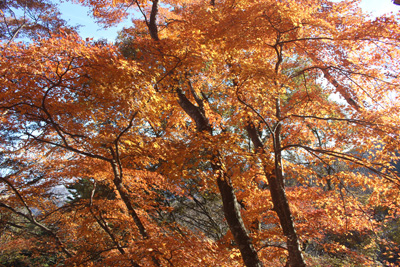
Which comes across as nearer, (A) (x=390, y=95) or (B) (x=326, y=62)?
(A) (x=390, y=95)

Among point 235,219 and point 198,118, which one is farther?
point 198,118

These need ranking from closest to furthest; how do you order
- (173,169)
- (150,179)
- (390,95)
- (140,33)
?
(173,169)
(390,95)
(150,179)
(140,33)

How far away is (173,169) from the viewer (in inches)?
178

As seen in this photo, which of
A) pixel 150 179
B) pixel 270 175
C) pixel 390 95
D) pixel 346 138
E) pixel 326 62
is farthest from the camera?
pixel 150 179

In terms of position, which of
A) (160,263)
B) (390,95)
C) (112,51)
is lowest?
(160,263)

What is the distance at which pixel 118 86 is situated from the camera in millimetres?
4598

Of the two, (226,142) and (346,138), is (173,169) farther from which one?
(346,138)

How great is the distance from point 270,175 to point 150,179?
4244 millimetres

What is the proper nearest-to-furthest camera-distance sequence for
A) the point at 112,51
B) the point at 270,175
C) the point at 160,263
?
1. the point at 160,263
2. the point at 112,51
3. the point at 270,175

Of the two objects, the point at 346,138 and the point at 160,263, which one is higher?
the point at 346,138

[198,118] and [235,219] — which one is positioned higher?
[198,118]

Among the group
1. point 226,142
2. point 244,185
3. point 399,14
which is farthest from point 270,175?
point 399,14

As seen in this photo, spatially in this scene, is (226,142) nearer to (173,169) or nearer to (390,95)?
(173,169)

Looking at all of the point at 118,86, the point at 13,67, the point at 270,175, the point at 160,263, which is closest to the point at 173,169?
the point at 160,263
